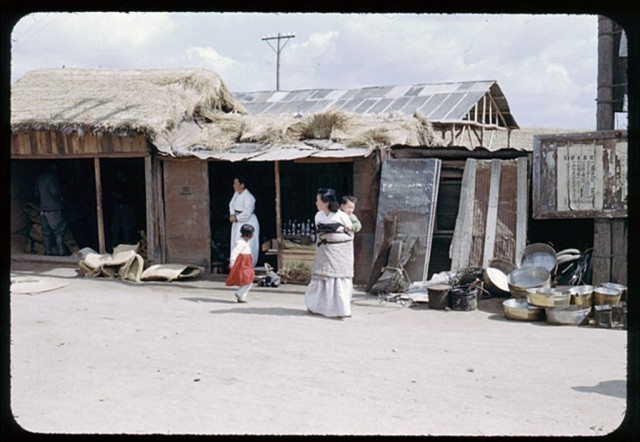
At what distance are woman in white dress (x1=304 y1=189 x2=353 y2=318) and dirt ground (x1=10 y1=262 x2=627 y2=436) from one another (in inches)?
9.2

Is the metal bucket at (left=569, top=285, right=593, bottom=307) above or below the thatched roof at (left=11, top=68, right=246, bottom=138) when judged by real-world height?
below

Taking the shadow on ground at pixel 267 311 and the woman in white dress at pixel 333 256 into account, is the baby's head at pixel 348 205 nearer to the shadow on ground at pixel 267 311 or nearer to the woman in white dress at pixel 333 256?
the woman in white dress at pixel 333 256

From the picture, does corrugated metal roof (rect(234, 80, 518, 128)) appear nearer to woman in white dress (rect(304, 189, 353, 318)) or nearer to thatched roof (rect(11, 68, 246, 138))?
thatched roof (rect(11, 68, 246, 138))

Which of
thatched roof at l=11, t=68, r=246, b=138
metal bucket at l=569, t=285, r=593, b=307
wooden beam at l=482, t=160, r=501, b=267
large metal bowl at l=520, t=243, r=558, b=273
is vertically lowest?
metal bucket at l=569, t=285, r=593, b=307

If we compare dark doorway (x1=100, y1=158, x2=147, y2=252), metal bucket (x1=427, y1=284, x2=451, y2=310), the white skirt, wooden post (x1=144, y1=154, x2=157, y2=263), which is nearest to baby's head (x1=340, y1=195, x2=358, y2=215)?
the white skirt

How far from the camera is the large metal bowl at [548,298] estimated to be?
8.82m

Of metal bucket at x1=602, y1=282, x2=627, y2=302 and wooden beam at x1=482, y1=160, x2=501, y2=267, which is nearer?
metal bucket at x1=602, y1=282, x2=627, y2=302

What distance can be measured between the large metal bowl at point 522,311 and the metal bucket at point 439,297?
842mm

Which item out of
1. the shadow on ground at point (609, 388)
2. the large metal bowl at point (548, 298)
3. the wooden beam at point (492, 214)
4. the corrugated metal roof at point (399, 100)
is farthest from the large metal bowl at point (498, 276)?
the corrugated metal roof at point (399, 100)

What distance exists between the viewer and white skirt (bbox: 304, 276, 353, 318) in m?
8.93

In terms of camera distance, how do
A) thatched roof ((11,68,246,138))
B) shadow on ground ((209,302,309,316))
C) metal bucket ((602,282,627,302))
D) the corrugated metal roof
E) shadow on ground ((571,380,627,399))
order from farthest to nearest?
the corrugated metal roof
thatched roof ((11,68,246,138))
shadow on ground ((209,302,309,316))
metal bucket ((602,282,627,302))
shadow on ground ((571,380,627,399))

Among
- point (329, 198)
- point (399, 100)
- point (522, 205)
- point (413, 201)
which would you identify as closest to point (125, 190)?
point (413, 201)

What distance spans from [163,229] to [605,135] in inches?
303
